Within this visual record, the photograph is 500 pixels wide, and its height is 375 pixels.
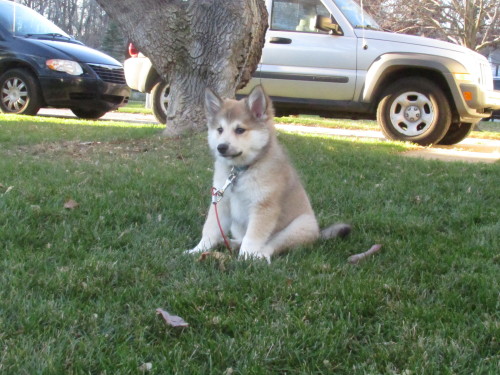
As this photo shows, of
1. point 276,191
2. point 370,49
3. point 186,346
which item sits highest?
point 370,49

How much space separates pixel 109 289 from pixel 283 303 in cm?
90

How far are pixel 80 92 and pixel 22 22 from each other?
2.36 metres

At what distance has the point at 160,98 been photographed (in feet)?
35.8

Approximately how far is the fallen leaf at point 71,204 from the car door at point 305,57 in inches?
243

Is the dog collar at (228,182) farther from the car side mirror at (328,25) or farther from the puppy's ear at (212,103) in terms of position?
the car side mirror at (328,25)

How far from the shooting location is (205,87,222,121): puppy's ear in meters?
4.12

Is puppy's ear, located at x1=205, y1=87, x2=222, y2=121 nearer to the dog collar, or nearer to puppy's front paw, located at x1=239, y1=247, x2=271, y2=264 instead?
the dog collar

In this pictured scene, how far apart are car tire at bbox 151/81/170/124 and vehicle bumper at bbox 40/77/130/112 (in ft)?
4.35

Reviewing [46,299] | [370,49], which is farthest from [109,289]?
[370,49]

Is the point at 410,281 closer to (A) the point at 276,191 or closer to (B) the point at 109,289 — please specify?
(A) the point at 276,191

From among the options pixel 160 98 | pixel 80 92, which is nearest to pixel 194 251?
pixel 160 98

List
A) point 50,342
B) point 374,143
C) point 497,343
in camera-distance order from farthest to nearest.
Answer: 1. point 374,143
2. point 497,343
3. point 50,342

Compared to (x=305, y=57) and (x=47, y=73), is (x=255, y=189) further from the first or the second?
(x=47, y=73)

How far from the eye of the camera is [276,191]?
Result: 12.6 ft
